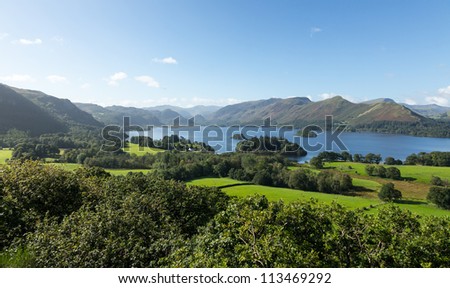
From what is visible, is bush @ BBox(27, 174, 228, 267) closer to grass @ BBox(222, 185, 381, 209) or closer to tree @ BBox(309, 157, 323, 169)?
grass @ BBox(222, 185, 381, 209)

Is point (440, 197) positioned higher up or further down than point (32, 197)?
further down

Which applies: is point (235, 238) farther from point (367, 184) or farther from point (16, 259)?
point (367, 184)

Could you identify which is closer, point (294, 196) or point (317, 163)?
point (294, 196)

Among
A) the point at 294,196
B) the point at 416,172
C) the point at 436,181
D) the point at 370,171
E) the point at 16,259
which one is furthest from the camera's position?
the point at 370,171

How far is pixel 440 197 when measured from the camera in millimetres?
43281

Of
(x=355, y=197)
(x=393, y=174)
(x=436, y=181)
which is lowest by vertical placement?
(x=355, y=197)

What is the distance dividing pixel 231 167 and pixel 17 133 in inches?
3899

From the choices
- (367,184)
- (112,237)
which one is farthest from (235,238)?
(367,184)

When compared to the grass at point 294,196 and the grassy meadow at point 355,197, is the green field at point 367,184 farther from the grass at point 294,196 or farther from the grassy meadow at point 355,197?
the grass at point 294,196

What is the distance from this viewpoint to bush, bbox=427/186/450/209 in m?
42.6

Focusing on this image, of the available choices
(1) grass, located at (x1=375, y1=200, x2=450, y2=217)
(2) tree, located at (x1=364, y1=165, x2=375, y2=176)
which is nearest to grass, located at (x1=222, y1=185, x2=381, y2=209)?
(1) grass, located at (x1=375, y1=200, x2=450, y2=217)

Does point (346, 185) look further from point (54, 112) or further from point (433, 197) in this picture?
point (54, 112)

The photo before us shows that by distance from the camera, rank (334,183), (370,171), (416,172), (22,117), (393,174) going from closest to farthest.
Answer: (334,183) < (393,174) < (416,172) < (370,171) < (22,117)
